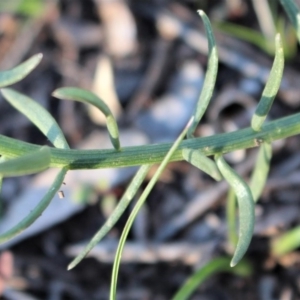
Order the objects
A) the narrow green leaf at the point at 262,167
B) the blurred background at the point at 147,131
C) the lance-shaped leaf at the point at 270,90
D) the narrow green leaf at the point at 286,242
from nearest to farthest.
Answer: the lance-shaped leaf at the point at 270,90 → the narrow green leaf at the point at 262,167 → the narrow green leaf at the point at 286,242 → the blurred background at the point at 147,131

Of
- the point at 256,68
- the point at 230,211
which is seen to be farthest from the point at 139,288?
the point at 256,68

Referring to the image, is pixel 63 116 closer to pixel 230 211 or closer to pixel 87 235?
pixel 87 235

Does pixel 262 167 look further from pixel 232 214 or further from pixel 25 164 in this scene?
pixel 25 164

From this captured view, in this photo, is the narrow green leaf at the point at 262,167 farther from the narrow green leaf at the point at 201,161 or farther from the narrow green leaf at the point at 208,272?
the narrow green leaf at the point at 208,272

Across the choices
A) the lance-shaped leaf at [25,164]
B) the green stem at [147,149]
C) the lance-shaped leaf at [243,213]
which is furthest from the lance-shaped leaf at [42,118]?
the lance-shaped leaf at [243,213]

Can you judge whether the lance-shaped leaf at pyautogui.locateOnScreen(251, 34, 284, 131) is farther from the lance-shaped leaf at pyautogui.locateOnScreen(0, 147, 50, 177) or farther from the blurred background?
the blurred background

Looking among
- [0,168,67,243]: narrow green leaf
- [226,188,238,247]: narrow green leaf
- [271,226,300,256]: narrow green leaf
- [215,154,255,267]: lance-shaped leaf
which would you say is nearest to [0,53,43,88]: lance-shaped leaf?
[0,168,67,243]: narrow green leaf

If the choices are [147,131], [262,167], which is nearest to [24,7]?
[147,131]
